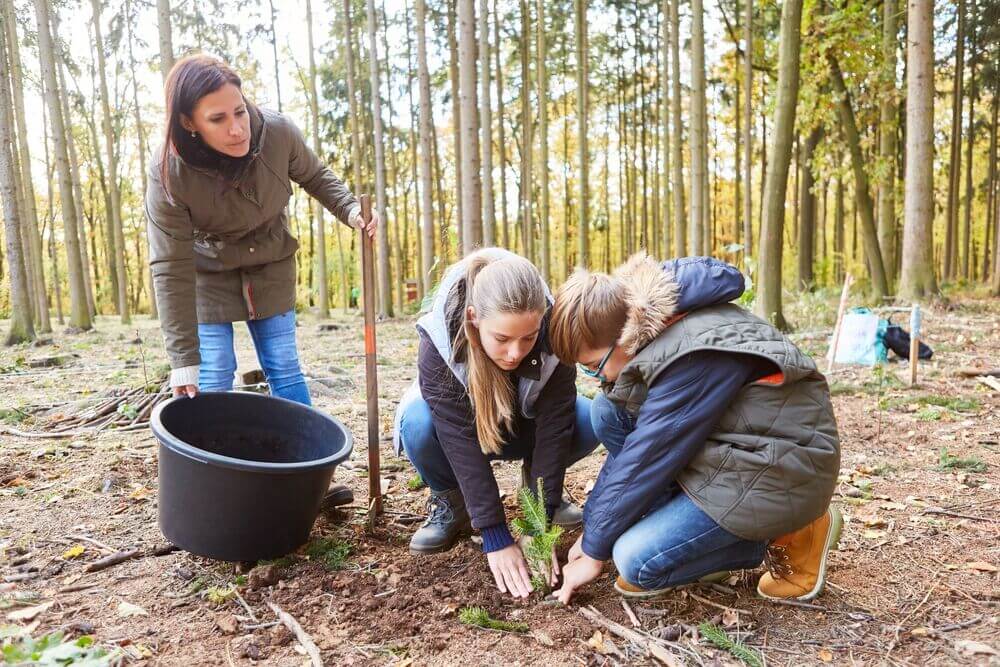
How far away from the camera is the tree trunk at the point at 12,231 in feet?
28.3

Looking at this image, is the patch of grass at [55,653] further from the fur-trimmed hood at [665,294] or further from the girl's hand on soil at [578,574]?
the fur-trimmed hood at [665,294]

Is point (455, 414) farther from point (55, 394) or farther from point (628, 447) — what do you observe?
point (55, 394)

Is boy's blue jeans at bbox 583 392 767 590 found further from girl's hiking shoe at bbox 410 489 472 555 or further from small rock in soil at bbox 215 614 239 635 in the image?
small rock in soil at bbox 215 614 239 635

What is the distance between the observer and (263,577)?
2086mm

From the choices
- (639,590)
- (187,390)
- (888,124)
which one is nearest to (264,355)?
(187,390)

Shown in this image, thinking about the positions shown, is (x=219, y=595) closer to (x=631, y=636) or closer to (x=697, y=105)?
(x=631, y=636)

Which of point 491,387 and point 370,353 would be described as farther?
point 370,353

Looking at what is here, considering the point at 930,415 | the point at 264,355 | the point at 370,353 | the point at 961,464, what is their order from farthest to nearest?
1. the point at 930,415
2. the point at 961,464
3. the point at 264,355
4. the point at 370,353

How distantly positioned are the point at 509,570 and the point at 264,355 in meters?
1.42

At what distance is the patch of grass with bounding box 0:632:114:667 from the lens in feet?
4.58

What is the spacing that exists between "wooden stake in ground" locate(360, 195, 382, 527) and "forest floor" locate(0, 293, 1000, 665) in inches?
5.1

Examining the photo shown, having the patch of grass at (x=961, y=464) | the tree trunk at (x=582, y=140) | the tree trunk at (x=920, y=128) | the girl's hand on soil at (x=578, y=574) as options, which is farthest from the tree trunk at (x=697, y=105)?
the girl's hand on soil at (x=578, y=574)

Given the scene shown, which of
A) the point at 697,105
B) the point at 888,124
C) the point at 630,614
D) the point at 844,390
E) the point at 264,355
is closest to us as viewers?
the point at 630,614

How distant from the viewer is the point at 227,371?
268cm
